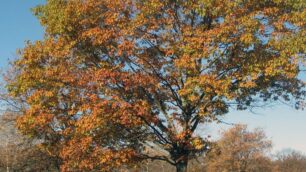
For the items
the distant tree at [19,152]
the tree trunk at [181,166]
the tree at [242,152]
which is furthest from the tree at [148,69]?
the tree at [242,152]

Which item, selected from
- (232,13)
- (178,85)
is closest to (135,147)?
(178,85)

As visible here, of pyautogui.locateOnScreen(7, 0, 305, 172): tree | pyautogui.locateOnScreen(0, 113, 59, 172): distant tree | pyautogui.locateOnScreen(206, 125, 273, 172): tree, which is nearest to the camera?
pyautogui.locateOnScreen(7, 0, 305, 172): tree

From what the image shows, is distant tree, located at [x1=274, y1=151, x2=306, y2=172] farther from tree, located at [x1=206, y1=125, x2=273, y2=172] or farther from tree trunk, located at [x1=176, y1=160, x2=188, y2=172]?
tree trunk, located at [x1=176, y1=160, x2=188, y2=172]

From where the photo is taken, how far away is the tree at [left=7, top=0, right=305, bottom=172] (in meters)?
21.4

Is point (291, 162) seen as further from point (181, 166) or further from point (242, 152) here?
point (181, 166)

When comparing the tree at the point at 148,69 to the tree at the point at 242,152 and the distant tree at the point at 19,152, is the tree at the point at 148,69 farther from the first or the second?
the tree at the point at 242,152

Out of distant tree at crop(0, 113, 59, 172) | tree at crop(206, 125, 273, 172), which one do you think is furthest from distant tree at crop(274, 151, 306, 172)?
distant tree at crop(0, 113, 59, 172)

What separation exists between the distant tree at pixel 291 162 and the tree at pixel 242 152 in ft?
25.2

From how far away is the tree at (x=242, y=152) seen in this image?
282 feet

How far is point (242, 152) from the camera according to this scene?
3467 inches

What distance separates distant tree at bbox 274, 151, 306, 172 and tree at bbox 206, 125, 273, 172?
25.2 ft

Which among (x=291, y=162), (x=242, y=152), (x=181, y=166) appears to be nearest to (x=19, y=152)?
(x=181, y=166)

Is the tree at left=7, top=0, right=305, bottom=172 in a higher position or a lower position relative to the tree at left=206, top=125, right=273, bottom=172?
lower

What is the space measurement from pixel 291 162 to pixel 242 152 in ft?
67.4
